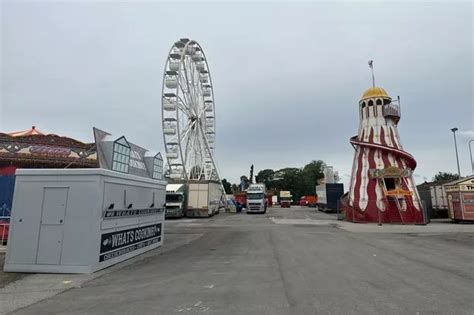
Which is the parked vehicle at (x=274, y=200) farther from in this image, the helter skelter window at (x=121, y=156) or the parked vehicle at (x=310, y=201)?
the helter skelter window at (x=121, y=156)

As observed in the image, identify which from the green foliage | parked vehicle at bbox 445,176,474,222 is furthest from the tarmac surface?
the green foliage

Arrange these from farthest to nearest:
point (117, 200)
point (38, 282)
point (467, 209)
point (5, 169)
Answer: point (467, 209)
point (5, 169)
point (117, 200)
point (38, 282)

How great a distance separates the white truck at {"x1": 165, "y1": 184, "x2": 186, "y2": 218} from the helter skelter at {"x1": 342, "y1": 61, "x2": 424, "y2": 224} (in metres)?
14.8

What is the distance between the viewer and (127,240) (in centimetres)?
1097

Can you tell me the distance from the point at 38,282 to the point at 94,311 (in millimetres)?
3224

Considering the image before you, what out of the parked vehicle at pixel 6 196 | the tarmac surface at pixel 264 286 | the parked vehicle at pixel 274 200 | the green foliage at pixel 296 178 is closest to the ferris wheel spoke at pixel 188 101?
the parked vehicle at pixel 6 196

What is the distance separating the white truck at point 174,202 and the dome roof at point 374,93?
740 inches

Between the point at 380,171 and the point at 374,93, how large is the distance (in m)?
6.99

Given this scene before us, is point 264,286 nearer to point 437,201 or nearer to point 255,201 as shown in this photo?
point 437,201

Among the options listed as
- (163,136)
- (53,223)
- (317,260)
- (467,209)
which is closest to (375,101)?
(467,209)

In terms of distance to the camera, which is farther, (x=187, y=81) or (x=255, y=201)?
(x=255, y=201)

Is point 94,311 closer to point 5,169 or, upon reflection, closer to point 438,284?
point 438,284

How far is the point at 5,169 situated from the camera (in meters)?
21.9

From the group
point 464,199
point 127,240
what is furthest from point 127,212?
point 464,199
